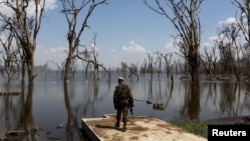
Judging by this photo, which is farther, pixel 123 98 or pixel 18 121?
pixel 18 121

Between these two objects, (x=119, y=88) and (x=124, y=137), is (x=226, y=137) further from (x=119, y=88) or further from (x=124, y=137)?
(x=119, y=88)

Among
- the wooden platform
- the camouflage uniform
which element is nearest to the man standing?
the camouflage uniform

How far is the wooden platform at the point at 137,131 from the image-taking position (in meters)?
10.8

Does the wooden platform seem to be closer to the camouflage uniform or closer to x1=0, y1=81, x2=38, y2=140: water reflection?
the camouflage uniform

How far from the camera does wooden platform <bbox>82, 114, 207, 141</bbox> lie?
1082 cm

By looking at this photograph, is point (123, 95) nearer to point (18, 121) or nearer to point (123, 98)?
point (123, 98)

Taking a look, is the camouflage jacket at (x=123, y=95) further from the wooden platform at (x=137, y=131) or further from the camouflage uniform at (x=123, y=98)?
the wooden platform at (x=137, y=131)

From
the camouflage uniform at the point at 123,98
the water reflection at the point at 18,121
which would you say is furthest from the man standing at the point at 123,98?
the water reflection at the point at 18,121

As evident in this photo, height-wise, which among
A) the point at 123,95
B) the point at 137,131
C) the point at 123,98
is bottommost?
the point at 137,131

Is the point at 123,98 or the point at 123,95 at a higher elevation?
the point at 123,95

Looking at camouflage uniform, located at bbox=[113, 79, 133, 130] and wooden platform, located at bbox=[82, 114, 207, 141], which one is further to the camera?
camouflage uniform, located at bbox=[113, 79, 133, 130]

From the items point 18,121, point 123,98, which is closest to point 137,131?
point 123,98

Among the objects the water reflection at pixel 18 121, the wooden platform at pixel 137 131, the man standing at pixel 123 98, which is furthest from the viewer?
the water reflection at pixel 18 121

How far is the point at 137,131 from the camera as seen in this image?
11.8m
